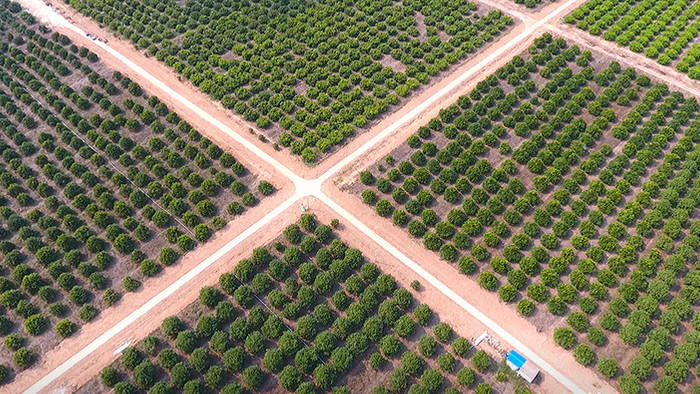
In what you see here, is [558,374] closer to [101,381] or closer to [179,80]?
[101,381]

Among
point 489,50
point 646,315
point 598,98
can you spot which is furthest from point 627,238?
point 489,50

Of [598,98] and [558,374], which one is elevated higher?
[598,98]

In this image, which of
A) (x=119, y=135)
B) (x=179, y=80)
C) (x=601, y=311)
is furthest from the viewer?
(x=179, y=80)

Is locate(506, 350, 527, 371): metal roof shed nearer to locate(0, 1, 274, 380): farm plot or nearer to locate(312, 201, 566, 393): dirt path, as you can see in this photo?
locate(312, 201, 566, 393): dirt path

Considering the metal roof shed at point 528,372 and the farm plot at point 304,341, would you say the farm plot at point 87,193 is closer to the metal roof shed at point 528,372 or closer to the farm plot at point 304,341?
the farm plot at point 304,341

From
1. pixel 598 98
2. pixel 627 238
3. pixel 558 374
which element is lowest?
pixel 558 374

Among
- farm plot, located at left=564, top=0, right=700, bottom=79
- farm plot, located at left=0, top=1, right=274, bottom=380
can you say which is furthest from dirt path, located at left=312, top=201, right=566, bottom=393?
farm plot, located at left=564, top=0, right=700, bottom=79
